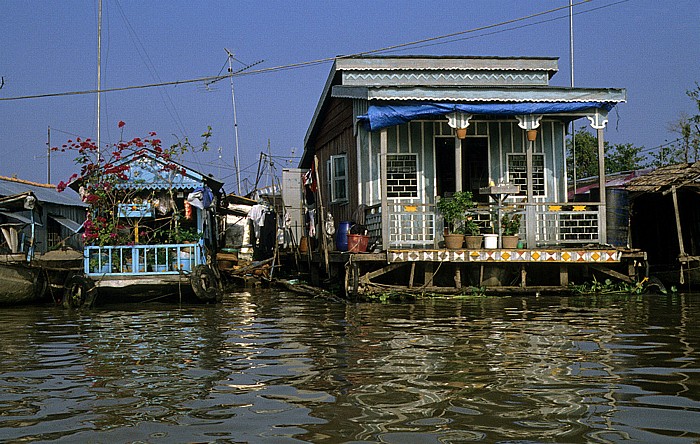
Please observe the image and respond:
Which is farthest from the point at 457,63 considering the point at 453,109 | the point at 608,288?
the point at 608,288

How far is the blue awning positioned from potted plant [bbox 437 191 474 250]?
1698 millimetres

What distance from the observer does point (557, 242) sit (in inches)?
577

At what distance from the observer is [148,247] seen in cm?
1446

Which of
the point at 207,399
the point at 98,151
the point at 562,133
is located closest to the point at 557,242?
the point at 562,133

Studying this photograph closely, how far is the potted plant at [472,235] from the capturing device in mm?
14141

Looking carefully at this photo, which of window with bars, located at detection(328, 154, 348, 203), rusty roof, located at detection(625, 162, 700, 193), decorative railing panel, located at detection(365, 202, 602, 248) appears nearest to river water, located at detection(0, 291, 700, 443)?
decorative railing panel, located at detection(365, 202, 602, 248)

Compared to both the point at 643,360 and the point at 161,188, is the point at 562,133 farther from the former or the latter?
the point at 643,360

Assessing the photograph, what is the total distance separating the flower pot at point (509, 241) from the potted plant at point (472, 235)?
51 cm

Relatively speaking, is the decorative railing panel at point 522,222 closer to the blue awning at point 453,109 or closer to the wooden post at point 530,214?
the wooden post at point 530,214

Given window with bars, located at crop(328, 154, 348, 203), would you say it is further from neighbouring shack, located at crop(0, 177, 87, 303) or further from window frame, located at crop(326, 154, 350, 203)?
neighbouring shack, located at crop(0, 177, 87, 303)

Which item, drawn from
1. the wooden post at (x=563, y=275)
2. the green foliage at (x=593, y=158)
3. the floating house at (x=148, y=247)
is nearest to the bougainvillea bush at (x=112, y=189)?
the floating house at (x=148, y=247)

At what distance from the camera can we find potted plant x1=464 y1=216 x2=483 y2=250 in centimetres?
1414

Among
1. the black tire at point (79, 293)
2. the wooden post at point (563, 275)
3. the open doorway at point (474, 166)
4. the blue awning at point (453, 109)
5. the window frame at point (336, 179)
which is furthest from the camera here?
the window frame at point (336, 179)

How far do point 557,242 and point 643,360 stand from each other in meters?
7.84
